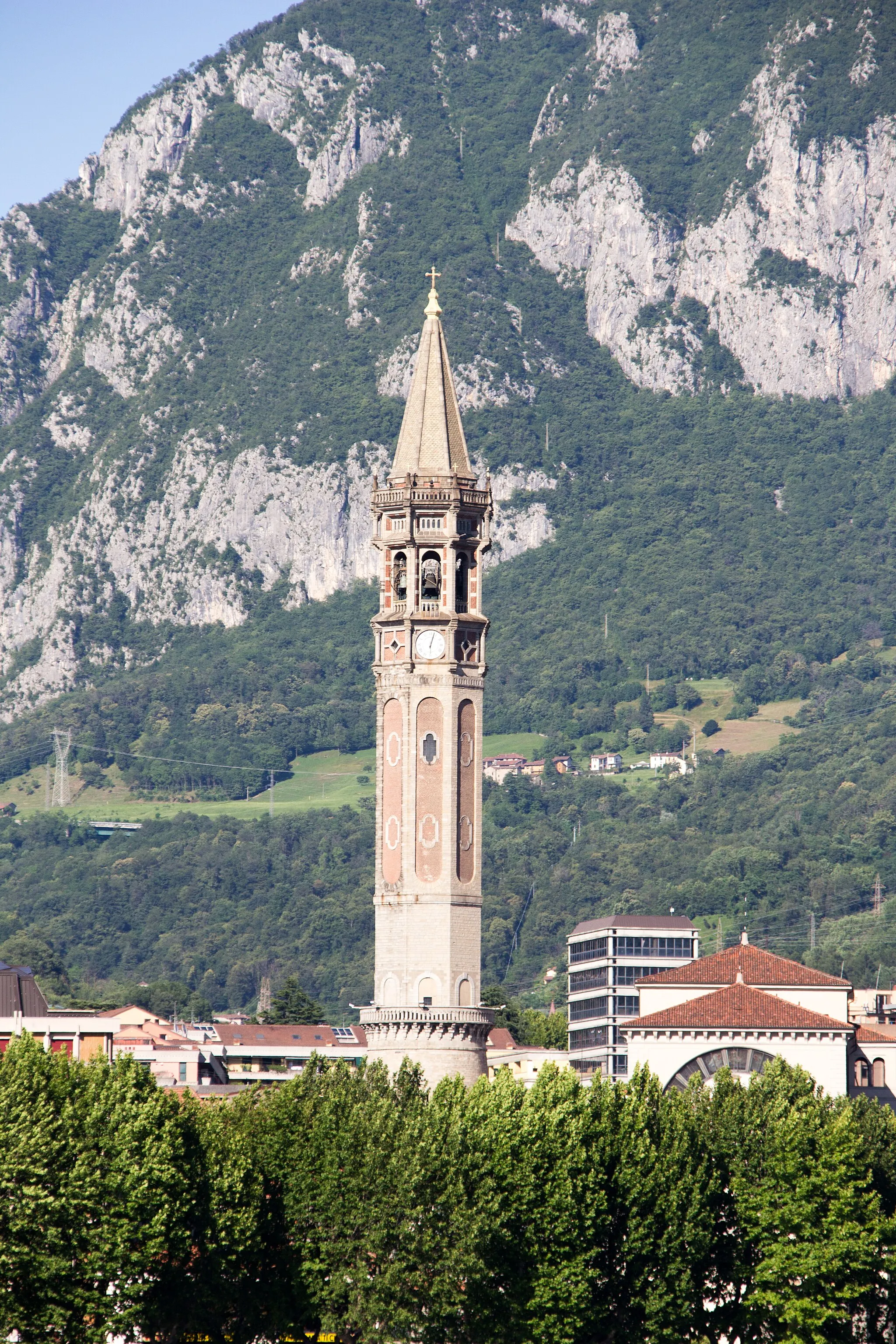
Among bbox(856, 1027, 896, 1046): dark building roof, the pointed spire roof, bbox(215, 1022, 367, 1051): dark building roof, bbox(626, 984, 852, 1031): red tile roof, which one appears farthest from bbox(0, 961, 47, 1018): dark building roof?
the pointed spire roof

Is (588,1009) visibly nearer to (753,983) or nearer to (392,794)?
(753,983)

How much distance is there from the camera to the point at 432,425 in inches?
4245

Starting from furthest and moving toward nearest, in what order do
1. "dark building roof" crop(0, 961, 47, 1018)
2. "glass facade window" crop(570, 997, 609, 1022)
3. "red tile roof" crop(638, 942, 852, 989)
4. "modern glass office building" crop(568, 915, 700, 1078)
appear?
"glass facade window" crop(570, 997, 609, 1022) → "modern glass office building" crop(568, 915, 700, 1078) → "dark building roof" crop(0, 961, 47, 1018) → "red tile roof" crop(638, 942, 852, 989)

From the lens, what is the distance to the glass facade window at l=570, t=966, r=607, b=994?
583ft

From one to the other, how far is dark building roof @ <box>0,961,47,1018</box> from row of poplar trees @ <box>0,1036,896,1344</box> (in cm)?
4998

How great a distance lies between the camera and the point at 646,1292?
8956 cm

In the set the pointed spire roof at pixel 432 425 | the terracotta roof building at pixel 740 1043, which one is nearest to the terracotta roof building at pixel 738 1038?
the terracotta roof building at pixel 740 1043

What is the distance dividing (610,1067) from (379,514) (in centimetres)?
6670

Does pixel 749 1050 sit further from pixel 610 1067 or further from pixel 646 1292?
pixel 610 1067

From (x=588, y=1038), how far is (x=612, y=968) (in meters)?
5.58

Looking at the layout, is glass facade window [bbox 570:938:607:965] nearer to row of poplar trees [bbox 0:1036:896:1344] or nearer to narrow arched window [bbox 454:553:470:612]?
narrow arched window [bbox 454:553:470:612]

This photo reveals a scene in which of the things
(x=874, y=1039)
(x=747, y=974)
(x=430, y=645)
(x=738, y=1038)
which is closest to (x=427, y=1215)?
(x=430, y=645)

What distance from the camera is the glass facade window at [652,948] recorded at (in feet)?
585

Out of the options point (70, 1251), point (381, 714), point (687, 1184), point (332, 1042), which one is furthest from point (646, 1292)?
point (332, 1042)
